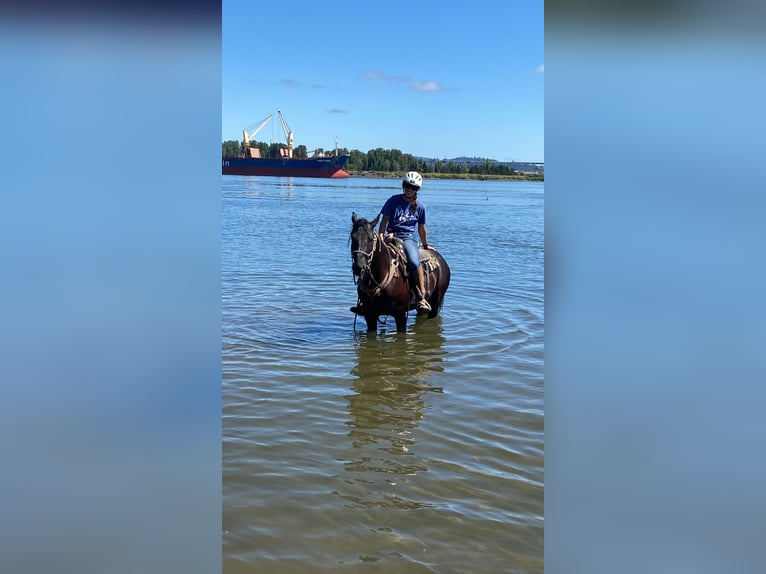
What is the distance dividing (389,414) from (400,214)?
3966 mm

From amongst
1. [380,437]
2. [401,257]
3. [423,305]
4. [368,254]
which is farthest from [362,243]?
[380,437]

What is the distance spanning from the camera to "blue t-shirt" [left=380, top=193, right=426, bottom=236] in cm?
912

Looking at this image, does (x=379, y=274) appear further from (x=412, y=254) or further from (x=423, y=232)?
(x=423, y=232)

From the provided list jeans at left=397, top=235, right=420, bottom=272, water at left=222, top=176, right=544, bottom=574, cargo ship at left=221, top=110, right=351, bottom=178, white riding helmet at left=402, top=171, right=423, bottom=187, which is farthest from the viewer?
cargo ship at left=221, top=110, right=351, bottom=178

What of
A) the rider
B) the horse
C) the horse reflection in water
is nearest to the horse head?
the horse

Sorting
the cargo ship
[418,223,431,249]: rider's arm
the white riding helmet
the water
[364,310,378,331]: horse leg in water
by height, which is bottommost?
the water

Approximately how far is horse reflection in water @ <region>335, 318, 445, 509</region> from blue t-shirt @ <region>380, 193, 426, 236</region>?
5.07 feet

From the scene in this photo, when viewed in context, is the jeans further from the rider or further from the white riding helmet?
the white riding helmet

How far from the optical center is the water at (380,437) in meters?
3.71

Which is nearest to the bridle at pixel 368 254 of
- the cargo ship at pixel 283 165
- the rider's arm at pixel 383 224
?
the rider's arm at pixel 383 224

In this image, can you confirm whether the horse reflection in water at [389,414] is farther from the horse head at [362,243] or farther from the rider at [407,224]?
the horse head at [362,243]
